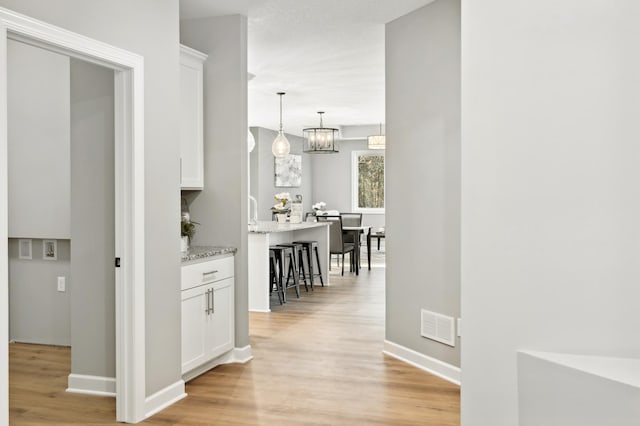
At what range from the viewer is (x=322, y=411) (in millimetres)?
3326

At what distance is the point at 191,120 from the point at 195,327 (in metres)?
1.60

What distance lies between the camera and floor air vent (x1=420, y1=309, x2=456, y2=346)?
13.1ft

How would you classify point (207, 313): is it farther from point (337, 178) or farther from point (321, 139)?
point (337, 178)

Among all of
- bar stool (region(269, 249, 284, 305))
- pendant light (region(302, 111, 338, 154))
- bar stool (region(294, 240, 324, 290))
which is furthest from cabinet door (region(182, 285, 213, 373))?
pendant light (region(302, 111, 338, 154))

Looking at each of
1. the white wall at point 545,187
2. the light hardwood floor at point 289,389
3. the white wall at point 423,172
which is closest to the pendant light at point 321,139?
the light hardwood floor at point 289,389

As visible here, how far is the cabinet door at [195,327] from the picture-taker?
3799 mm

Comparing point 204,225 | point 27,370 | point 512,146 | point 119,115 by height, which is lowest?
point 27,370

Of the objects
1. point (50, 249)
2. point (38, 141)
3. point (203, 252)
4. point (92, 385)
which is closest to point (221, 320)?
point (203, 252)

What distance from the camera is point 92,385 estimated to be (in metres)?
3.66

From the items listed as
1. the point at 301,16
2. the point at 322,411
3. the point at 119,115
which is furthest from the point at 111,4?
the point at 322,411

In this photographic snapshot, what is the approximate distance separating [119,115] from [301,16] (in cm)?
196

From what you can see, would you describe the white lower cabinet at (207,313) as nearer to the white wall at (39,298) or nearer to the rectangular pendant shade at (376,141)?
the white wall at (39,298)

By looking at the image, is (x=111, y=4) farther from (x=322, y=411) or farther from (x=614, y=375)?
(x=614, y=375)

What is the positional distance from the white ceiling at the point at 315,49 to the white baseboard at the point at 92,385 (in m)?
2.71
